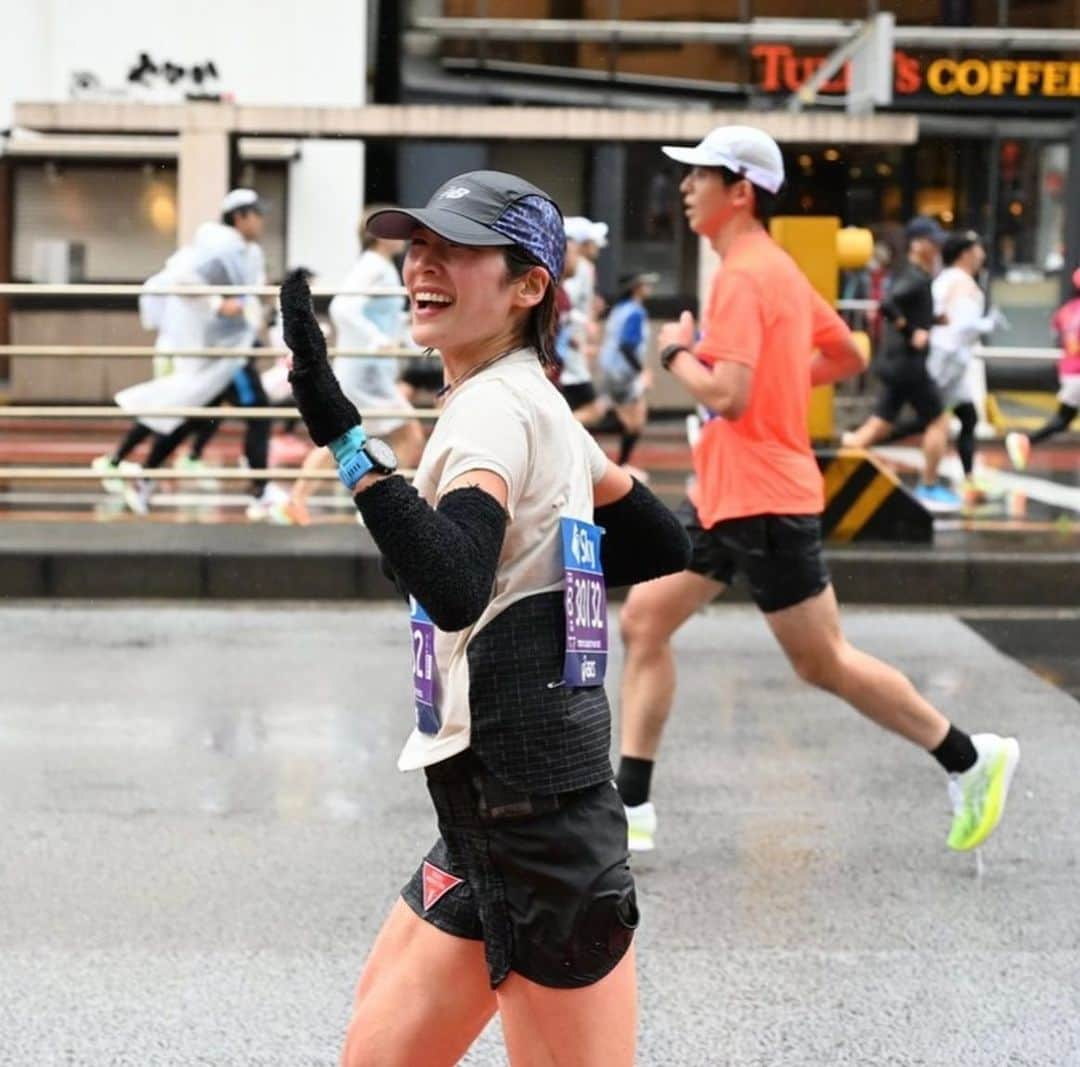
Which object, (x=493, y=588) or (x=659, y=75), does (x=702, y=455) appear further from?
(x=659, y=75)

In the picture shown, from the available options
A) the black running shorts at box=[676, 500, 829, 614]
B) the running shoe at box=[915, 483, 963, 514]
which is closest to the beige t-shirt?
the black running shorts at box=[676, 500, 829, 614]

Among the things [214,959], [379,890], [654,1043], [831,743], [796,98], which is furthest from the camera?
[796,98]

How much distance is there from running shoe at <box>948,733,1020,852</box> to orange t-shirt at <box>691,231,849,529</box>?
2.58 feet

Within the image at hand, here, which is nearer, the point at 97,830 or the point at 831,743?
the point at 97,830

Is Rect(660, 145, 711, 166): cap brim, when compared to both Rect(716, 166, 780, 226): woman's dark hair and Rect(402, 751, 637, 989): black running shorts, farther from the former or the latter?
Rect(402, 751, 637, 989): black running shorts

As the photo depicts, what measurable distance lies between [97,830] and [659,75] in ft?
62.6

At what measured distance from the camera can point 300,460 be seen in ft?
50.6

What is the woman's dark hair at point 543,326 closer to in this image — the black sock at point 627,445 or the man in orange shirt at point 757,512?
the man in orange shirt at point 757,512

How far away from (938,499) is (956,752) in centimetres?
746

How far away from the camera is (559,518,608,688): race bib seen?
2.91m

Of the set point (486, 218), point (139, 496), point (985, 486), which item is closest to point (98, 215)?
point (139, 496)

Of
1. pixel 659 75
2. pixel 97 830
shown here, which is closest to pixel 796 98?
pixel 659 75

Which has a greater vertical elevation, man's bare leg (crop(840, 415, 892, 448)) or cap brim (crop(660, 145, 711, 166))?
cap brim (crop(660, 145, 711, 166))

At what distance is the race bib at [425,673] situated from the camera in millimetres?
2902
